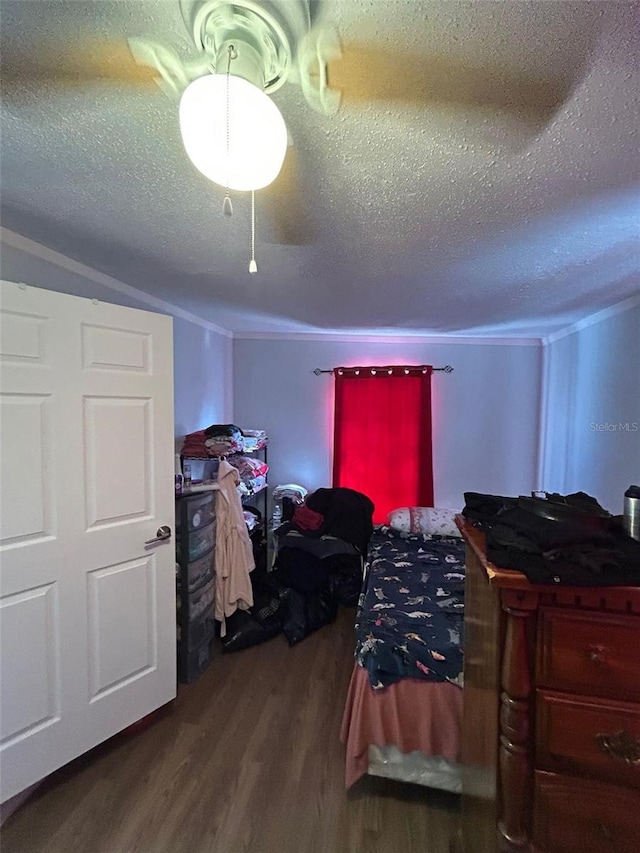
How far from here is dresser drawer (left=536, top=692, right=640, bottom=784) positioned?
2.72 feet

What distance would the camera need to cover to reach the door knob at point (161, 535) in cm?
201

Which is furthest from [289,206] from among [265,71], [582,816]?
[582,816]

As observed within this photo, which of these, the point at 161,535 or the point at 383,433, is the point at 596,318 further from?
the point at 161,535

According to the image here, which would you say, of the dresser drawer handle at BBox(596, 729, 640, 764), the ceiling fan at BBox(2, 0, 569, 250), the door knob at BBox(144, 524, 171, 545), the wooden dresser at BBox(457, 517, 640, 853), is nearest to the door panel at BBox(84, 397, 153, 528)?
the door knob at BBox(144, 524, 171, 545)

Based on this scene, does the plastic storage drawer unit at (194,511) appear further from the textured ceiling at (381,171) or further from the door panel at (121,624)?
the textured ceiling at (381,171)

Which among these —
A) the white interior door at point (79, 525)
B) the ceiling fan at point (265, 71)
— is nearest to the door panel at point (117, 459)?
the white interior door at point (79, 525)

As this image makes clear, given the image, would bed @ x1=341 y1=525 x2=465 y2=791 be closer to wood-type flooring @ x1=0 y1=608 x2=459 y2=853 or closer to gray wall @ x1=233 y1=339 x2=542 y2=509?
wood-type flooring @ x1=0 y1=608 x2=459 y2=853

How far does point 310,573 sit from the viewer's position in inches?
122

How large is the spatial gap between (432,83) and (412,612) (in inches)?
85.0

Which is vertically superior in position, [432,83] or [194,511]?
[432,83]

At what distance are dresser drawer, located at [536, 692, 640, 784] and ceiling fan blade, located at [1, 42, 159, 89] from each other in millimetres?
1629

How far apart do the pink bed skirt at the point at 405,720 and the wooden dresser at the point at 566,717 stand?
78 centimetres

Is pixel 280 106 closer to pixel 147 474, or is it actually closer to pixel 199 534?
pixel 147 474

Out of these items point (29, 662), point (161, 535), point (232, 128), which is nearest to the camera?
point (232, 128)
